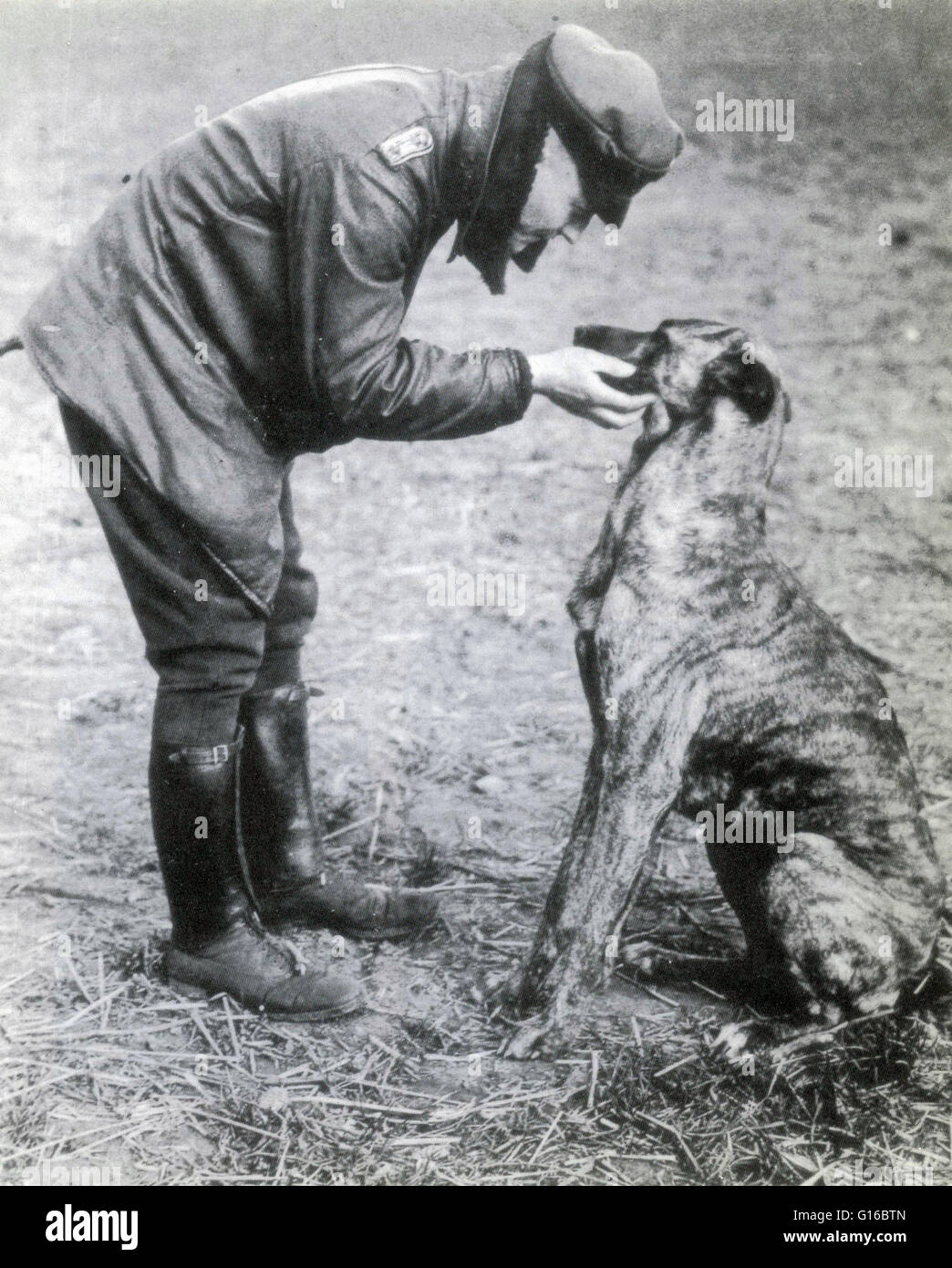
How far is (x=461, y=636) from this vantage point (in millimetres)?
3941

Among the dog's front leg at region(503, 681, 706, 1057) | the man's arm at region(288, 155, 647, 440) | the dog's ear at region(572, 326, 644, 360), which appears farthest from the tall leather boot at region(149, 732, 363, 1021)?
the dog's ear at region(572, 326, 644, 360)

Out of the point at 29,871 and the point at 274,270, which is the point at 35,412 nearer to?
the point at 274,270

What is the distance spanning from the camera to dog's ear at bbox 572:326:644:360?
9.66 feet

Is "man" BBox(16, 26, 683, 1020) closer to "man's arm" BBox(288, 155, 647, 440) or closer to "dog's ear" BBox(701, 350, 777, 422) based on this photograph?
"man's arm" BBox(288, 155, 647, 440)

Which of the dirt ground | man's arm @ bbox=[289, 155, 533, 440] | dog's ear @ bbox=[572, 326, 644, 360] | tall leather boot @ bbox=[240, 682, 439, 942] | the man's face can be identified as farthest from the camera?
tall leather boot @ bbox=[240, 682, 439, 942]

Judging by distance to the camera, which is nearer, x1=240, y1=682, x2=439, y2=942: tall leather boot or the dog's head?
the dog's head

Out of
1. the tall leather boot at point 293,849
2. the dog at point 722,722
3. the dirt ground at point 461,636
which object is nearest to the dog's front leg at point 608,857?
the dog at point 722,722

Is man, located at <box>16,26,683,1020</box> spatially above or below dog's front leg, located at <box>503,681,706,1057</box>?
above

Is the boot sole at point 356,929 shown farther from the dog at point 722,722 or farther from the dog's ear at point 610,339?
the dog's ear at point 610,339

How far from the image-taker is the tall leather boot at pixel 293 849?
3289 mm

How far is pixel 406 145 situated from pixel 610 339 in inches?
25.3

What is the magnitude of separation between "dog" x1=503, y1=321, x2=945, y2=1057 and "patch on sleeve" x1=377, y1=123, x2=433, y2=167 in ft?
1.89

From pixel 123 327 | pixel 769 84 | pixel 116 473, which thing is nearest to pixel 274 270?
pixel 123 327

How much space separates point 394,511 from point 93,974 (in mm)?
1520
